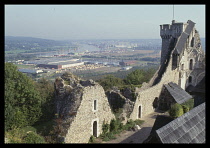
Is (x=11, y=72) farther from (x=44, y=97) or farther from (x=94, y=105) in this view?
(x=94, y=105)

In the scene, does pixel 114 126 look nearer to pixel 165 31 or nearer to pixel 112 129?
pixel 112 129

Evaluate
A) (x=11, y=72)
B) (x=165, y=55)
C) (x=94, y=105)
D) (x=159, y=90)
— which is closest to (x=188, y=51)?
(x=165, y=55)

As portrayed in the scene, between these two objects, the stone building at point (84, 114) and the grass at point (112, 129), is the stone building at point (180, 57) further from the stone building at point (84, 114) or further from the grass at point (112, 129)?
the stone building at point (84, 114)

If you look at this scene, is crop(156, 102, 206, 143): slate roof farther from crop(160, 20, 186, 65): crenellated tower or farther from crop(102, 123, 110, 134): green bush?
crop(160, 20, 186, 65): crenellated tower

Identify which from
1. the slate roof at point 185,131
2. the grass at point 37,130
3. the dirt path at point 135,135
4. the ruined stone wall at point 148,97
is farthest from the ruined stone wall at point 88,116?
the slate roof at point 185,131

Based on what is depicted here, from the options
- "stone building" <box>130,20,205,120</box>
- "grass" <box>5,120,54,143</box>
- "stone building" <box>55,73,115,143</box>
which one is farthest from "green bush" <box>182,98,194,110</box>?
"grass" <box>5,120,54,143</box>
